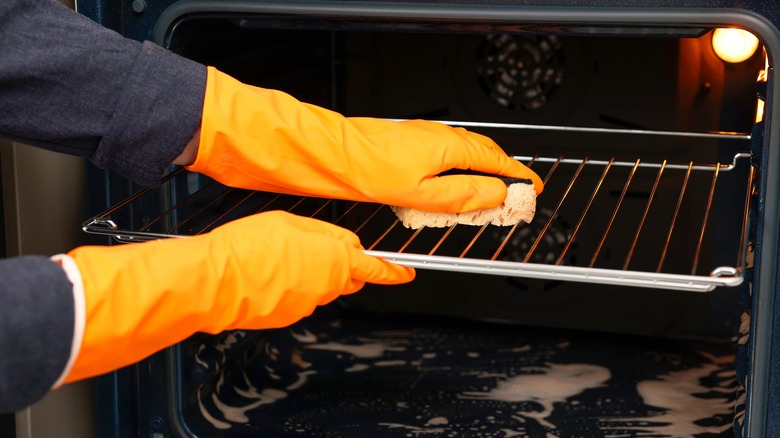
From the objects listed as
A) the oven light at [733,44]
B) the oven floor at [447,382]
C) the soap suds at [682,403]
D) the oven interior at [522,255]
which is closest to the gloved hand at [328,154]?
the oven interior at [522,255]

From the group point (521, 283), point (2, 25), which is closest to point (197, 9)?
point (2, 25)

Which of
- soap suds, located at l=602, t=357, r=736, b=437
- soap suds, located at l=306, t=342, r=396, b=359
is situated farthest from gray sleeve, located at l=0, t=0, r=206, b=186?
soap suds, located at l=602, t=357, r=736, b=437

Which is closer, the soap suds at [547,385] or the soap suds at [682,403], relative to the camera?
the soap suds at [682,403]

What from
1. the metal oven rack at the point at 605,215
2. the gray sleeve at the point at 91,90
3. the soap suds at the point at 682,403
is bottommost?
the soap suds at the point at 682,403

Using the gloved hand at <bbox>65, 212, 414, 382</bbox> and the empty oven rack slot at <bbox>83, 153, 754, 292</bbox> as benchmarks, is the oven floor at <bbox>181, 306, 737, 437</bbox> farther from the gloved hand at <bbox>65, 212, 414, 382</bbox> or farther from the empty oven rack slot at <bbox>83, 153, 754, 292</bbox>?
the gloved hand at <bbox>65, 212, 414, 382</bbox>

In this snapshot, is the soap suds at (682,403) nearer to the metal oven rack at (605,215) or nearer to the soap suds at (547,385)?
the soap suds at (547,385)

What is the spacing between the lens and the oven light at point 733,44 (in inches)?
67.7

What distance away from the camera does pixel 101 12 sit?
139cm

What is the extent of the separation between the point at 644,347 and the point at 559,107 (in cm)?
51

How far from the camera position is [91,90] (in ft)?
4.02

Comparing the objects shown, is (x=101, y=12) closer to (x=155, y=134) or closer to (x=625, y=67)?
(x=155, y=134)

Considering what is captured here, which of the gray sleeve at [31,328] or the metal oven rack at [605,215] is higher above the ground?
the metal oven rack at [605,215]

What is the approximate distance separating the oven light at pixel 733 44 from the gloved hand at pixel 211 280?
0.86 meters

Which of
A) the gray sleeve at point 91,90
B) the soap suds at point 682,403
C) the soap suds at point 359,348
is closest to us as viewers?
the gray sleeve at point 91,90
